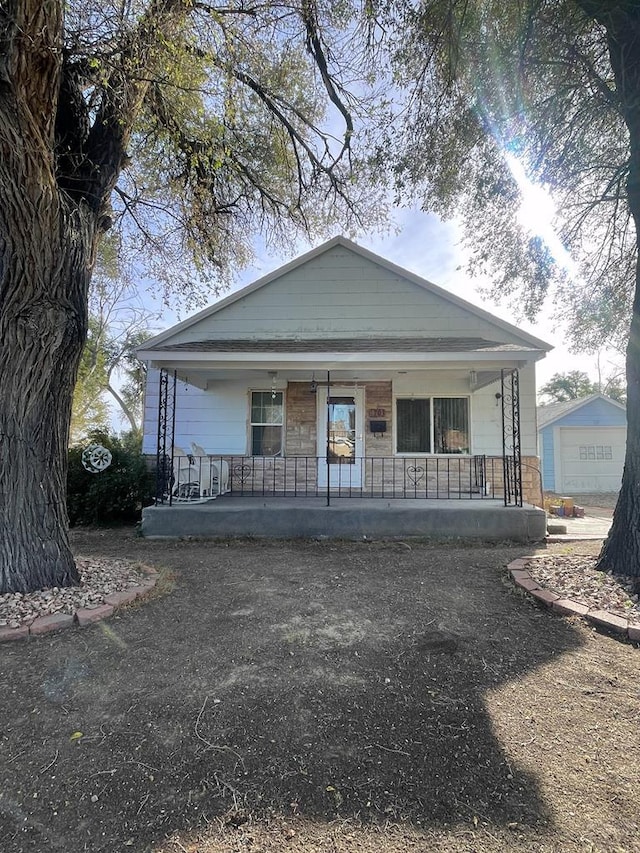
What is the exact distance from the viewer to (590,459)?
16.4 m

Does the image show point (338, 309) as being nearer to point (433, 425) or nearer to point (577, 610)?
point (433, 425)

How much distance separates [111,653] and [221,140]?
20.7 feet

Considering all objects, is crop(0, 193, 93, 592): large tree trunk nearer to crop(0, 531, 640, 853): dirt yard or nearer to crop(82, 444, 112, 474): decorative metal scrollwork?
crop(0, 531, 640, 853): dirt yard

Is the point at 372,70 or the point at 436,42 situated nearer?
the point at 436,42

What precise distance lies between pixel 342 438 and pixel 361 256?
13.6 feet

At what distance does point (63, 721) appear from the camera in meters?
2.29

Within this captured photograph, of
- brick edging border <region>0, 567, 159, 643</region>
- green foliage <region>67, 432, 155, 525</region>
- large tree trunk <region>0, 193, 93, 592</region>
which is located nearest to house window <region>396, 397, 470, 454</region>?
green foliage <region>67, 432, 155, 525</region>

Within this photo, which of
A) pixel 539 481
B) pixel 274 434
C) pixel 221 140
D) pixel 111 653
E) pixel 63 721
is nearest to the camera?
pixel 63 721

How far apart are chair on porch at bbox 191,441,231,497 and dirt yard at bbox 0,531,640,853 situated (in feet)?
14.3

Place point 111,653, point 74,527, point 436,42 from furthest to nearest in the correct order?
point 74,527 → point 436,42 → point 111,653

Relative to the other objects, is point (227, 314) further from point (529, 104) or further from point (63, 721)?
point (63, 721)

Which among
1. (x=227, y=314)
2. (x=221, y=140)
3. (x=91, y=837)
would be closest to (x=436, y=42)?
(x=221, y=140)

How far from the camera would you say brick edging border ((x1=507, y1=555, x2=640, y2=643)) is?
10.7 feet

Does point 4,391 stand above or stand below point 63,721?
above
